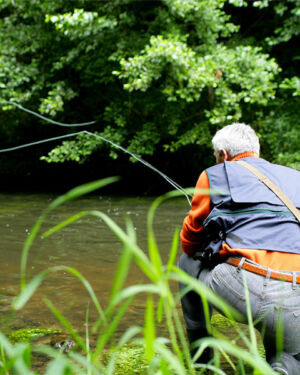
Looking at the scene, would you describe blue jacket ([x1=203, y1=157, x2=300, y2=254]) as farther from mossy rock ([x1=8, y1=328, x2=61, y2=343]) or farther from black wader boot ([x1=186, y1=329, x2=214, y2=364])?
mossy rock ([x1=8, y1=328, x2=61, y2=343])

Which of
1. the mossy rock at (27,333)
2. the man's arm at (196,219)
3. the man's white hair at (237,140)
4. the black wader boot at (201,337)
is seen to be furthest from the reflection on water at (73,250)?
the black wader boot at (201,337)

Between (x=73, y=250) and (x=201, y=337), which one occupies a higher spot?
(x=201, y=337)

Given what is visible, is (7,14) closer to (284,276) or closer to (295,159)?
(295,159)

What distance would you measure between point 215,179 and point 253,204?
241 millimetres

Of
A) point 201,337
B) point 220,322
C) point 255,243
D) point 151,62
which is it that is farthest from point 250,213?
point 151,62

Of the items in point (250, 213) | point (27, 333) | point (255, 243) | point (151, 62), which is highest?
point (151, 62)

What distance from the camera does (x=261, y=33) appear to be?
522 inches

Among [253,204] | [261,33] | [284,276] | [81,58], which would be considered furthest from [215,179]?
[261,33]

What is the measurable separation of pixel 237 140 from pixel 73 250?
13.6ft

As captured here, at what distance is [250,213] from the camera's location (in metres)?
2.43

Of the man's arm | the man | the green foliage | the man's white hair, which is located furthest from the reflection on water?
the green foliage

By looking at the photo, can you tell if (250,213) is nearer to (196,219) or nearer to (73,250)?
(196,219)

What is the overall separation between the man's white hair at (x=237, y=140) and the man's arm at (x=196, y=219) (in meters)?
0.24

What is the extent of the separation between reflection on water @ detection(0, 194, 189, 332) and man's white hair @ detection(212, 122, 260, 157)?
70cm
